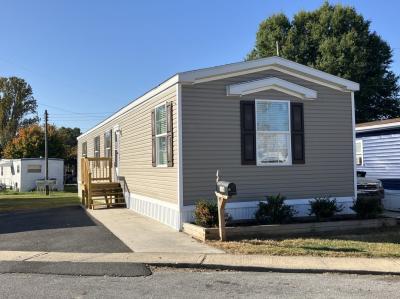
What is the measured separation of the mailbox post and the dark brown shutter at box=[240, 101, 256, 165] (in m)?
2.22

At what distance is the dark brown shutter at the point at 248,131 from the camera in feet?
36.4

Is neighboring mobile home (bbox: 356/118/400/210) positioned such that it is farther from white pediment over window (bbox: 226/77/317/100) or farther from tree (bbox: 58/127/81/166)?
tree (bbox: 58/127/81/166)

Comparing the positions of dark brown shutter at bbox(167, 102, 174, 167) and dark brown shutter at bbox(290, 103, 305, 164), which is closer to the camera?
dark brown shutter at bbox(167, 102, 174, 167)

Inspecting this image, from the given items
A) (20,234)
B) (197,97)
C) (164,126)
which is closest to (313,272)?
(197,97)

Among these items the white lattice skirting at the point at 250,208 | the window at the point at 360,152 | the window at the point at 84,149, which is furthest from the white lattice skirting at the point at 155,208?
the window at the point at 84,149

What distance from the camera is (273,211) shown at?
1042 cm

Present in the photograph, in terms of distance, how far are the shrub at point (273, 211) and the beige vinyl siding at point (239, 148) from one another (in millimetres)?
612

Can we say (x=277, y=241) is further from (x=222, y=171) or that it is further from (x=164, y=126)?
(x=164, y=126)

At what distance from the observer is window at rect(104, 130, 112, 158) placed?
18234 mm

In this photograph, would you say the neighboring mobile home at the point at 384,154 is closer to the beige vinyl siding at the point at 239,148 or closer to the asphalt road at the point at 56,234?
the beige vinyl siding at the point at 239,148

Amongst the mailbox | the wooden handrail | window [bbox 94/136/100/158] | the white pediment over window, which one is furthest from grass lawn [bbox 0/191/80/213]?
the mailbox

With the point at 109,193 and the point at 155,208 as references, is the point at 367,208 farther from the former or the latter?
the point at 109,193

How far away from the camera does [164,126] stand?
464 inches

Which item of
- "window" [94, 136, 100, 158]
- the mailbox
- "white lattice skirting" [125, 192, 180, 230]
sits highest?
"window" [94, 136, 100, 158]
